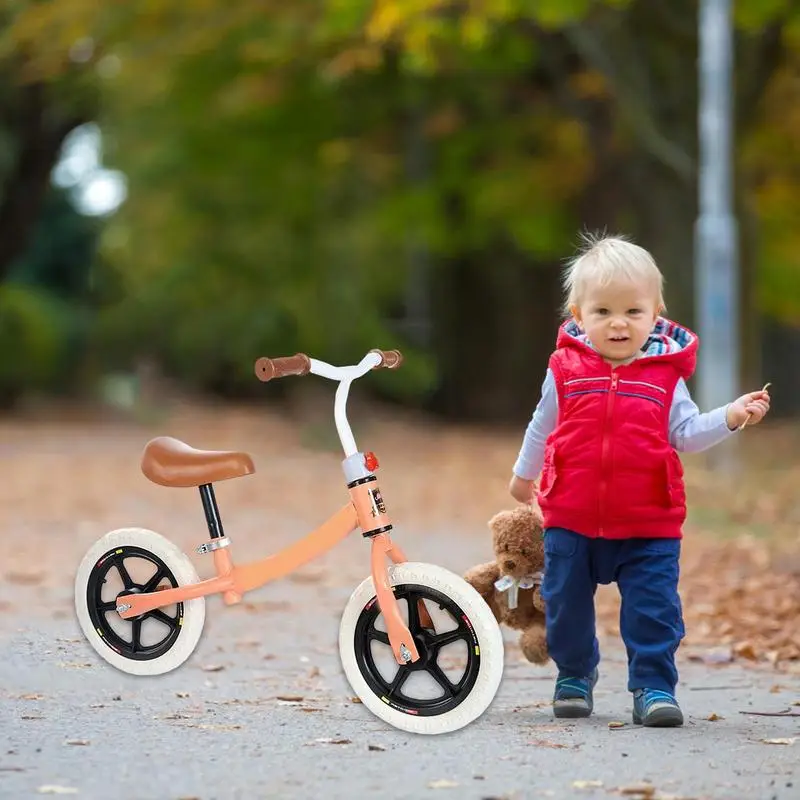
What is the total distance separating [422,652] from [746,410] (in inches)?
44.3

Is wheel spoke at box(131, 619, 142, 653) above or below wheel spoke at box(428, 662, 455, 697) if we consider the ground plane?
above

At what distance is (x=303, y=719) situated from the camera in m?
5.23

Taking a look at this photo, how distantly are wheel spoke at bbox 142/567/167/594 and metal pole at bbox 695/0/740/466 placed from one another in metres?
11.0

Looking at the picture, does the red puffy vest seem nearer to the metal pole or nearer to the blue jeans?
the blue jeans

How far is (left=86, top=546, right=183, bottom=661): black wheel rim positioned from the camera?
5078 millimetres

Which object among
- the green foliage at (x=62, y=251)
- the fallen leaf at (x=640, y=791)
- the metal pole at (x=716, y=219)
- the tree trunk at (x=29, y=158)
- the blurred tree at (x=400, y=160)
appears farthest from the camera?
the green foliage at (x=62, y=251)

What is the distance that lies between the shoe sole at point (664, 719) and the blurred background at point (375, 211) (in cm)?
503

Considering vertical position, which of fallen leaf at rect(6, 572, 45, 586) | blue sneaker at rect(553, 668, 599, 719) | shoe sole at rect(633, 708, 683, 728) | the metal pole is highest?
the metal pole

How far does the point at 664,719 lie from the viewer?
510 cm

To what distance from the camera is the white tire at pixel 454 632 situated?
462 cm

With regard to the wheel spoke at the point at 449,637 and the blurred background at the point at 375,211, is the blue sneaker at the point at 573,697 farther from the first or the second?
the blurred background at the point at 375,211

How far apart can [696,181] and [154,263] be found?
1615 cm

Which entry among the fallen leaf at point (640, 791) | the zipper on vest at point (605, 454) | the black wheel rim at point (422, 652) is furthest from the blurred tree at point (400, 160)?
the fallen leaf at point (640, 791)

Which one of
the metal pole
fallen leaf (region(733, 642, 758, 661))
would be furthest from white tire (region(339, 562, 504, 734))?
the metal pole
